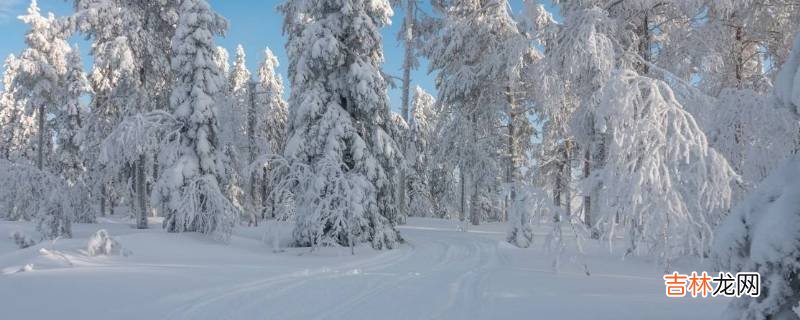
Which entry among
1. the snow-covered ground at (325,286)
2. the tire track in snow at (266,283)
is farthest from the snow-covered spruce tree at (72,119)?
the tire track in snow at (266,283)

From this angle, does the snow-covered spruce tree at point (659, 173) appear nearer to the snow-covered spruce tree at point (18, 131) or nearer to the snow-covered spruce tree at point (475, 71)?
the snow-covered spruce tree at point (475, 71)

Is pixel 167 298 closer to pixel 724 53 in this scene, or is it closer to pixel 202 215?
pixel 202 215

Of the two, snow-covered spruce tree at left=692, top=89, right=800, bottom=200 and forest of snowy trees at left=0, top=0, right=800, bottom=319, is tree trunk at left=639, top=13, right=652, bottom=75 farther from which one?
snow-covered spruce tree at left=692, top=89, right=800, bottom=200

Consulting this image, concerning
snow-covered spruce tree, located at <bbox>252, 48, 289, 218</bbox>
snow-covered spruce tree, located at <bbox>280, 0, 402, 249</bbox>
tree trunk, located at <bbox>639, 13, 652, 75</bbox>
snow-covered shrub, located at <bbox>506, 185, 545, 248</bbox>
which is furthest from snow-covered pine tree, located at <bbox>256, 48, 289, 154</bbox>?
snow-covered shrub, located at <bbox>506, 185, 545, 248</bbox>

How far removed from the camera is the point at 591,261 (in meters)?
13.0

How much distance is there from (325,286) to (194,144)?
32.8 feet

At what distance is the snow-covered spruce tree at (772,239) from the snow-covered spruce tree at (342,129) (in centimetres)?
1152

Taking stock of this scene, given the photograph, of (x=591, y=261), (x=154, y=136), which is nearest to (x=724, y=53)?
(x=591, y=261)

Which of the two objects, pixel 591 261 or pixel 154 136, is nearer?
pixel 591 261

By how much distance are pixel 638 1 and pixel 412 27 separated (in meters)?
12.2

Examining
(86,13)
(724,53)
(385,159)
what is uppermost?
(86,13)

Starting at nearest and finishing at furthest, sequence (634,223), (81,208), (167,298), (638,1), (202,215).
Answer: (167,298) < (634,223) < (638,1) < (202,215) < (81,208)

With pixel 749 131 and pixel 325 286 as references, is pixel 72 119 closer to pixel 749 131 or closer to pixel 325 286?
pixel 325 286

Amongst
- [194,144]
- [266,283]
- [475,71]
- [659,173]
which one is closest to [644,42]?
[475,71]
